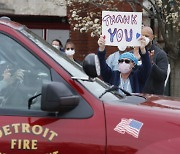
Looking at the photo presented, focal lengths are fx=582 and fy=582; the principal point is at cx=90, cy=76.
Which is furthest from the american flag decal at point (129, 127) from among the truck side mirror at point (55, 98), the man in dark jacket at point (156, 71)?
the man in dark jacket at point (156, 71)

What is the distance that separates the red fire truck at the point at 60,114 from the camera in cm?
367

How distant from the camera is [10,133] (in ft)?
12.1

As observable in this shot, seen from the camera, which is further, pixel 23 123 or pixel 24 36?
pixel 24 36

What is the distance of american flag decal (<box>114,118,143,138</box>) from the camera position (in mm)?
3732

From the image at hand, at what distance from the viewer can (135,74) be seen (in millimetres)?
6996

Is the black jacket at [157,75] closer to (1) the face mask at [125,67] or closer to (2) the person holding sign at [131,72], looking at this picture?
(2) the person holding sign at [131,72]

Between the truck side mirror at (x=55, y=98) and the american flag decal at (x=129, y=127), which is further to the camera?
the american flag decal at (x=129, y=127)

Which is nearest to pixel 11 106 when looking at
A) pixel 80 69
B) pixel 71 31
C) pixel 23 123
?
pixel 23 123

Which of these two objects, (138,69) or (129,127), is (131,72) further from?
(129,127)

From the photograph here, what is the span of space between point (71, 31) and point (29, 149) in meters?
13.2

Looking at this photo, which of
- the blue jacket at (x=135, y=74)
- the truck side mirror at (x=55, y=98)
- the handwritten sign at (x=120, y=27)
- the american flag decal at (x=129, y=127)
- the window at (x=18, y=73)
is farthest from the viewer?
the handwritten sign at (x=120, y=27)

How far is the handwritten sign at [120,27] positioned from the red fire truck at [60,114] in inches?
139

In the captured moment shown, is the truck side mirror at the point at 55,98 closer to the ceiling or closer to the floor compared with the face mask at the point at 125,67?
closer to the ceiling

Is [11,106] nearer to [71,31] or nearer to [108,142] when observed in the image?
[108,142]
